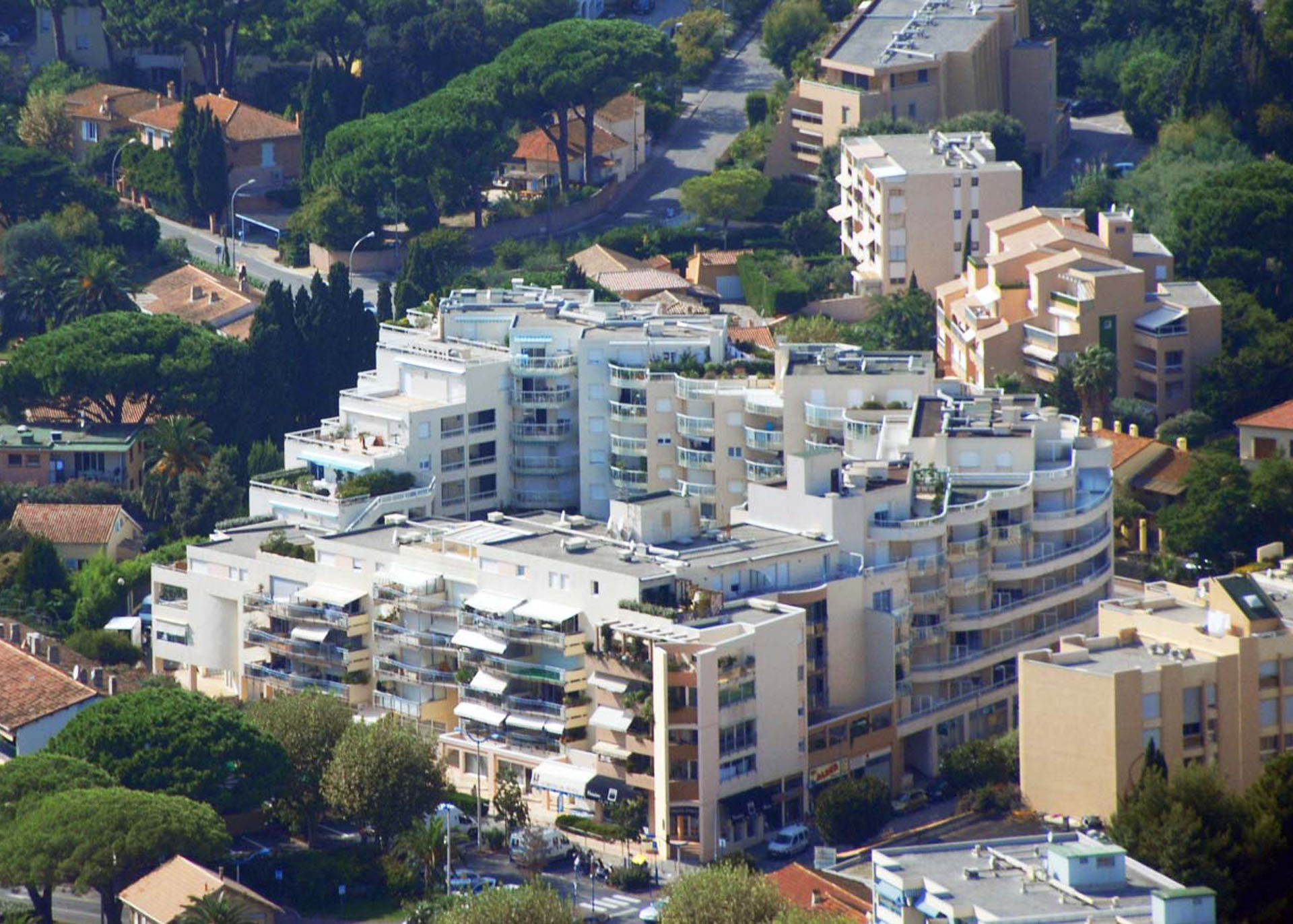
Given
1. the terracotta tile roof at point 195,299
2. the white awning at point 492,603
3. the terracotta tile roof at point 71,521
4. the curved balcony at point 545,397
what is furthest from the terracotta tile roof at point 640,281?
the white awning at point 492,603

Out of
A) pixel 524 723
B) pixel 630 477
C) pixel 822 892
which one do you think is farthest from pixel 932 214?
pixel 822 892

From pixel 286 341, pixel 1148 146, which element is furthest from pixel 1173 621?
pixel 1148 146

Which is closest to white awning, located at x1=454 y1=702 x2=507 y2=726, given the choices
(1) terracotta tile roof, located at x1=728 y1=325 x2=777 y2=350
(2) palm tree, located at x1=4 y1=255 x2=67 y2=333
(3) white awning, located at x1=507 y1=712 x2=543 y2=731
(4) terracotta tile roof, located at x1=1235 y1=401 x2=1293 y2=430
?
(3) white awning, located at x1=507 y1=712 x2=543 y2=731

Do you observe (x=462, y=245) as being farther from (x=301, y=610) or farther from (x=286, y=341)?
(x=301, y=610)

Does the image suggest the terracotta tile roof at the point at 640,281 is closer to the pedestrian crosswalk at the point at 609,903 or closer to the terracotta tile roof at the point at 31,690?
the terracotta tile roof at the point at 31,690

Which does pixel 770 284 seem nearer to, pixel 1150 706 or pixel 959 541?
pixel 959 541

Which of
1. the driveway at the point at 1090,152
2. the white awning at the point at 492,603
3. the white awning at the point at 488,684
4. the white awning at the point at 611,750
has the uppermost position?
the driveway at the point at 1090,152

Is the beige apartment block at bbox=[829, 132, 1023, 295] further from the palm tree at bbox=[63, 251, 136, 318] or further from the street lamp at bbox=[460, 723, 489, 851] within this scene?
the street lamp at bbox=[460, 723, 489, 851]
